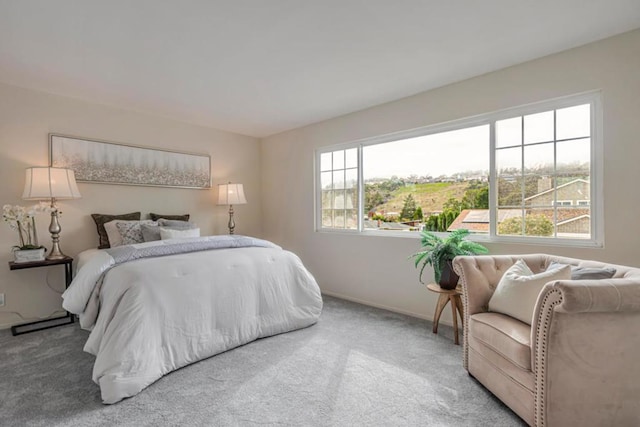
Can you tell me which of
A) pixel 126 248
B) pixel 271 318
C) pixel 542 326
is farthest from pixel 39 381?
pixel 542 326

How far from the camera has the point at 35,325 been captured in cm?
305

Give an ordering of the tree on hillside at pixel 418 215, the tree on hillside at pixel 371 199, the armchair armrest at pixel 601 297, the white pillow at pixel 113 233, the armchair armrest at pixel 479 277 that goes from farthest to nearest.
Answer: the tree on hillside at pixel 371 199 → the tree on hillside at pixel 418 215 → the white pillow at pixel 113 233 → the armchair armrest at pixel 479 277 → the armchair armrest at pixel 601 297

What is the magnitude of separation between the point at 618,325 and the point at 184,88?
3.56m

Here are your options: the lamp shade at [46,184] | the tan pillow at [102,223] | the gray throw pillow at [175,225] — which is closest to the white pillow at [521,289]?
the gray throw pillow at [175,225]

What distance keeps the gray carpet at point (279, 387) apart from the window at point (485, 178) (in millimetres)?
1217

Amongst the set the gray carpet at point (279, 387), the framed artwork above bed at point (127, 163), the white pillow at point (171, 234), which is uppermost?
the framed artwork above bed at point (127, 163)

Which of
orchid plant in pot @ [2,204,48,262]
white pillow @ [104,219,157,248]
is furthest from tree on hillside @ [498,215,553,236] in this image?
orchid plant in pot @ [2,204,48,262]

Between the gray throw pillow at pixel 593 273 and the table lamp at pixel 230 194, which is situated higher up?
the table lamp at pixel 230 194

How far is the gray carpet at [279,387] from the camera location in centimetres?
169

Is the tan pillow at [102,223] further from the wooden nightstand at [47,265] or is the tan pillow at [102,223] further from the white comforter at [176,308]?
the white comforter at [176,308]

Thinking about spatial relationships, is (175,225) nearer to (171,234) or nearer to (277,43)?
(171,234)

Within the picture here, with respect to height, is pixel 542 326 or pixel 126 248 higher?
pixel 126 248

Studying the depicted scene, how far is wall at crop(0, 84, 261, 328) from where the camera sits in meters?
3.02

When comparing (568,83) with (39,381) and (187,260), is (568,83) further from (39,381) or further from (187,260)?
(39,381)
